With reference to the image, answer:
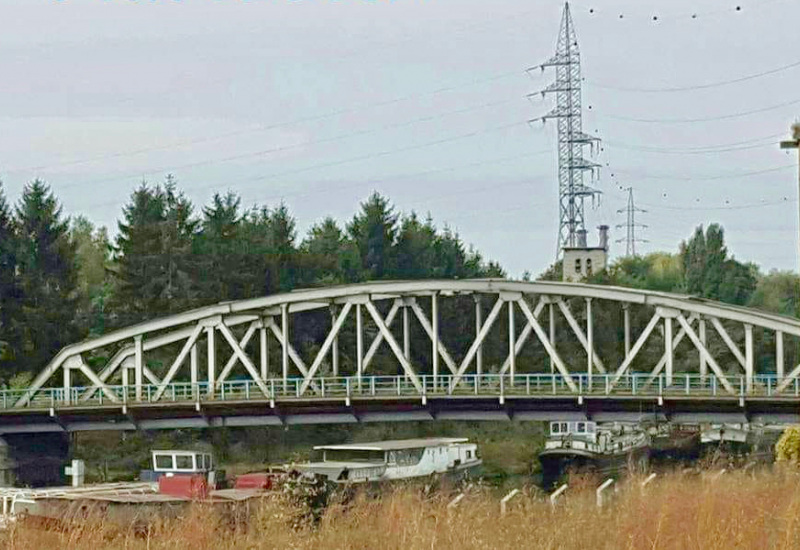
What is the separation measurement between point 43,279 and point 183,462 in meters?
30.1

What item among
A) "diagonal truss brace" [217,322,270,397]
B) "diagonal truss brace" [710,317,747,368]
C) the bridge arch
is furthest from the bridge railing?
"diagonal truss brace" [710,317,747,368]

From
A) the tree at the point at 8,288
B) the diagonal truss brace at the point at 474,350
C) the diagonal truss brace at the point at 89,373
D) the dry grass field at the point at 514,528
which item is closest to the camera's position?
the dry grass field at the point at 514,528

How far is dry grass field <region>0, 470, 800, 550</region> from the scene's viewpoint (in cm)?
1455

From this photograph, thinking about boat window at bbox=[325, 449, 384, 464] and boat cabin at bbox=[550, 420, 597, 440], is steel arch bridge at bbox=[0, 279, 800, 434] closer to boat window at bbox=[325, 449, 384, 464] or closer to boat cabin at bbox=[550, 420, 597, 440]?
boat window at bbox=[325, 449, 384, 464]

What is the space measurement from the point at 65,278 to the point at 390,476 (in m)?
36.3

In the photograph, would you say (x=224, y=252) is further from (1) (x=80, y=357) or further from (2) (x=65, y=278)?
(1) (x=80, y=357)

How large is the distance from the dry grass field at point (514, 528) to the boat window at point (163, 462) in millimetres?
32767

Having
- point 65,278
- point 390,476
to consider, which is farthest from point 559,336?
point 390,476

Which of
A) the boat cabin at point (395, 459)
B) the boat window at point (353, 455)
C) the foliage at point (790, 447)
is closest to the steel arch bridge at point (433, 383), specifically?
the boat cabin at point (395, 459)

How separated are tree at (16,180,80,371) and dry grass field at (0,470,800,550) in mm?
57774

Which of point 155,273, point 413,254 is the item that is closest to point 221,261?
Answer: point 155,273

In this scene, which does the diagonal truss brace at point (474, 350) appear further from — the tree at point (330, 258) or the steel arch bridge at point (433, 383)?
the tree at point (330, 258)

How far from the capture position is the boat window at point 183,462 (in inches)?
2048

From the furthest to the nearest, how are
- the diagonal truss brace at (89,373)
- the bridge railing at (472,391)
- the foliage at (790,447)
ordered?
the diagonal truss brace at (89,373) → the bridge railing at (472,391) → the foliage at (790,447)
